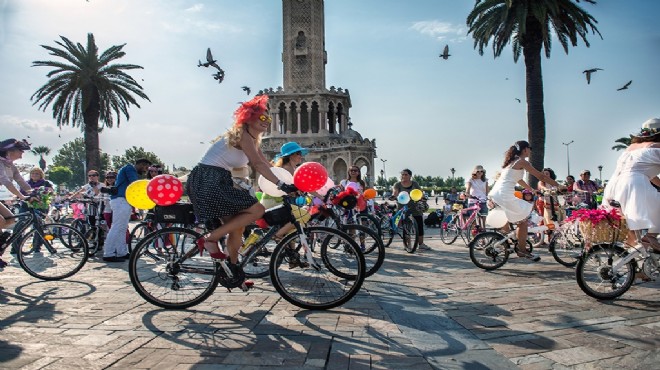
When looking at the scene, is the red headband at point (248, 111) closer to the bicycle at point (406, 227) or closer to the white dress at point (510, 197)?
the white dress at point (510, 197)

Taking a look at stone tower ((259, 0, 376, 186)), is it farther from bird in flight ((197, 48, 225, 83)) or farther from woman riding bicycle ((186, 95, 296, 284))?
→ woman riding bicycle ((186, 95, 296, 284))

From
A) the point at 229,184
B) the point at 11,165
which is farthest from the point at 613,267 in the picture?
the point at 11,165

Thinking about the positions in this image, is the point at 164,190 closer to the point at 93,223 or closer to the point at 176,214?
the point at 176,214

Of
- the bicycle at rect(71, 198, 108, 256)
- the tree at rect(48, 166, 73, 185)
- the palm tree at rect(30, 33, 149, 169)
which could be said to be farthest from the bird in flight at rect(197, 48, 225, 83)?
the tree at rect(48, 166, 73, 185)

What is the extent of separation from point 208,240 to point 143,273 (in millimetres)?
750

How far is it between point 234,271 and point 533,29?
1834 cm

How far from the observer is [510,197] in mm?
6754

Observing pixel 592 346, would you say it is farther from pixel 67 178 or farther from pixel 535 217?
pixel 67 178

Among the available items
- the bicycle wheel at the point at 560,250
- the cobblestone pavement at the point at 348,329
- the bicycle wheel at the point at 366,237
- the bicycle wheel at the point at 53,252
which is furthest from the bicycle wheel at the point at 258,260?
the bicycle wheel at the point at 560,250

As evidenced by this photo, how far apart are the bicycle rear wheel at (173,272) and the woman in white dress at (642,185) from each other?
14.0ft

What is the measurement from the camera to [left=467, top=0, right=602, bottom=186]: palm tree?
17656 millimetres

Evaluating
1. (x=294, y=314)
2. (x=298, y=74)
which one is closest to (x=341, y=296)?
(x=294, y=314)

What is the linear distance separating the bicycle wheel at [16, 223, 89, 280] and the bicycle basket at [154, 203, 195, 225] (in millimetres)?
2489

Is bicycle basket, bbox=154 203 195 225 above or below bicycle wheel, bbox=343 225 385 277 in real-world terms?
above
